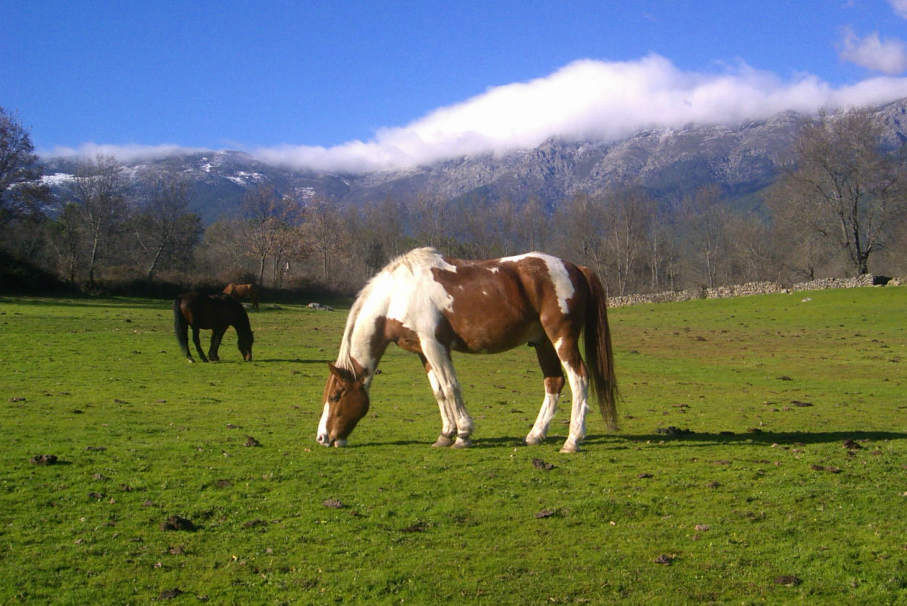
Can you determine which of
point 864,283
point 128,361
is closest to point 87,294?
point 128,361

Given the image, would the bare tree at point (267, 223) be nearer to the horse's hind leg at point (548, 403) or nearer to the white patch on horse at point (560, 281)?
the horse's hind leg at point (548, 403)

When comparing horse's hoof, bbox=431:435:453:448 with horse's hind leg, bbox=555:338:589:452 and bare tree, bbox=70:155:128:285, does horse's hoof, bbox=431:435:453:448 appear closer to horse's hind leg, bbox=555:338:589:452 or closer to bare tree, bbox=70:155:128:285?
horse's hind leg, bbox=555:338:589:452

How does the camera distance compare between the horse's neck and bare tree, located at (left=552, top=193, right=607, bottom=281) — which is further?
bare tree, located at (left=552, top=193, right=607, bottom=281)

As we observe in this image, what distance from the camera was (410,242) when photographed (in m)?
79.2

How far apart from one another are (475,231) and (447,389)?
3008 inches

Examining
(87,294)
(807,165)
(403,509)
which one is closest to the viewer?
(403,509)

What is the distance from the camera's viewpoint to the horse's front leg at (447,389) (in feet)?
29.9

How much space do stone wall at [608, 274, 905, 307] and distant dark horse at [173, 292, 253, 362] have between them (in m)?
41.7

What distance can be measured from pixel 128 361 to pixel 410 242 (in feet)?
198

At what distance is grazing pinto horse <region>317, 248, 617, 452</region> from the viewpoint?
29.9 feet

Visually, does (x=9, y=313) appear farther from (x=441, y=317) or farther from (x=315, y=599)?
(x=315, y=599)

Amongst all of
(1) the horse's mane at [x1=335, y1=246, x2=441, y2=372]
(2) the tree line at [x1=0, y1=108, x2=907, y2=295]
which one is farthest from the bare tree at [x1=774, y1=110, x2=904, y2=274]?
(1) the horse's mane at [x1=335, y1=246, x2=441, y2=372]

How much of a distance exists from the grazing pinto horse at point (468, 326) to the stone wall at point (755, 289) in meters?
47.5

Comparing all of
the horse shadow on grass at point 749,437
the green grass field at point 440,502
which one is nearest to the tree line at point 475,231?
the green grass field at point 440,502
